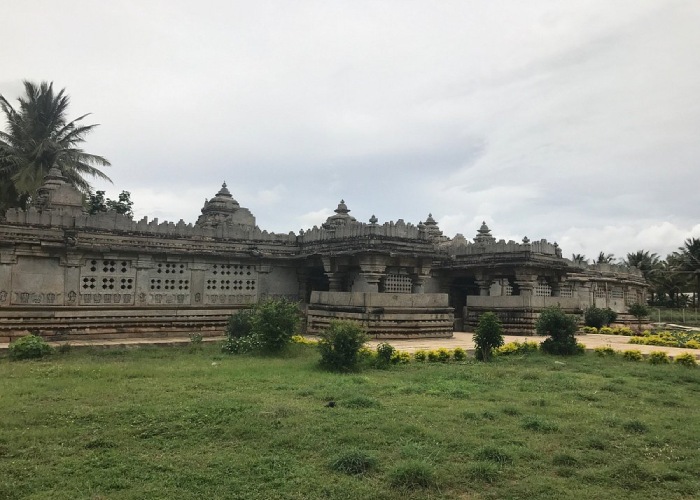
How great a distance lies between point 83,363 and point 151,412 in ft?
17.3

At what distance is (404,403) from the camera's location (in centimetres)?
847

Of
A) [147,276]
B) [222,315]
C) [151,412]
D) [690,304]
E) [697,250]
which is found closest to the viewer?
[151,412]

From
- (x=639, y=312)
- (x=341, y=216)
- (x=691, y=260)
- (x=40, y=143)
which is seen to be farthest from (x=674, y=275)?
(x=40, y=143)

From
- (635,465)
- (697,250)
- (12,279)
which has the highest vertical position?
(697,250)

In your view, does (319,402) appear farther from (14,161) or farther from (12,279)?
(14,161)

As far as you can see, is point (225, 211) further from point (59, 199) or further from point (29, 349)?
point (29, 349)

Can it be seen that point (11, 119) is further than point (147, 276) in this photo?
Yes

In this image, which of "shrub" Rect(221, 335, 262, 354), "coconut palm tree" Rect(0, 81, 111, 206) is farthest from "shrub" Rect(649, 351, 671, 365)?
"coconut palm tree" Rect(0, 81, 111, 206)

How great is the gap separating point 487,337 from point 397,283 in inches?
290

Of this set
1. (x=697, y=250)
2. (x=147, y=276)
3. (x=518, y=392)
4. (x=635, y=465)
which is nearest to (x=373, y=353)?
(x=518, y=392)

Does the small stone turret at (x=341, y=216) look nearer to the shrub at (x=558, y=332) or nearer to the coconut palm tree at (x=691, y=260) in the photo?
the shrub at (x=558, y=332)

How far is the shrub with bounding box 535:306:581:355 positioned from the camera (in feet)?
48.3

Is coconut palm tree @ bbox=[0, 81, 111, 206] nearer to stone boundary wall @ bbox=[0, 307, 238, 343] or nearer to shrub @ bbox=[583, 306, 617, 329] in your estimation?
stone boundary wall @ bbox=[0, 307, 238, 343]

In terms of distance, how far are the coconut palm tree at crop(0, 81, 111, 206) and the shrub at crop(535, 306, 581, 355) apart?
23.9 metres
